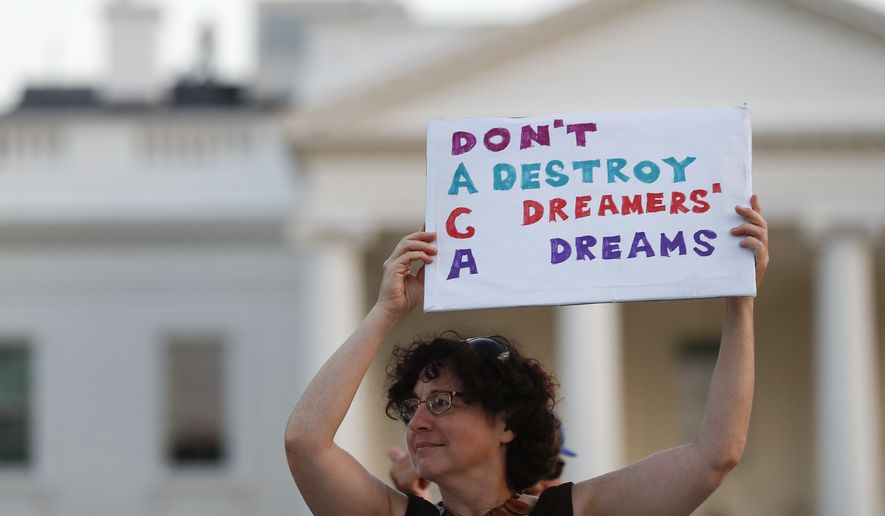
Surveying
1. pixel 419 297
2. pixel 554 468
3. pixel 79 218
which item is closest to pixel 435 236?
pixel 419 297

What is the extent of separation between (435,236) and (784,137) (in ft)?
60.7

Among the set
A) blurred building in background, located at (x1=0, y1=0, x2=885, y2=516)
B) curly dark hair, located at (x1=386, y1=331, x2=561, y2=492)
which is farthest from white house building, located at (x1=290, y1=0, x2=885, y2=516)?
curly dark hair, located at (x1=386, y1=331, x2=561, y2=492)

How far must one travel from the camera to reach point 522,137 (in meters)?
4.25

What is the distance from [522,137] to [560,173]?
0.12m

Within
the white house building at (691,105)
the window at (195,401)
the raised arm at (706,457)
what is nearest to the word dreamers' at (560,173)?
the raised arm at (706,457)

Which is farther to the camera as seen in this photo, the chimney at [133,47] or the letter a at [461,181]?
the chimney at [133,47]

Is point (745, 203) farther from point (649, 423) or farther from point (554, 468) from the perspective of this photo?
point (649, 423)

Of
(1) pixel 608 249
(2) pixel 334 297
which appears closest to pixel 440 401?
(1) pixel 608 249

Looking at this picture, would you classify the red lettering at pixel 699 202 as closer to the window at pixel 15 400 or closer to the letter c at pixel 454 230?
the letter c at pixel 454 230

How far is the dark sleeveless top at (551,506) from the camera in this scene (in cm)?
397

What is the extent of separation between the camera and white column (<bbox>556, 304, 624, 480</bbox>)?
21547 mm

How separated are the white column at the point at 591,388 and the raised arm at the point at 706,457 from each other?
1733 cm

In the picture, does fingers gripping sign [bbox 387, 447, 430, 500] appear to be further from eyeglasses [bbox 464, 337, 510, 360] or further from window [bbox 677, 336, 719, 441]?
window [bbox 677, 336, 719, 441]

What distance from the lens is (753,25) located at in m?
22.7
